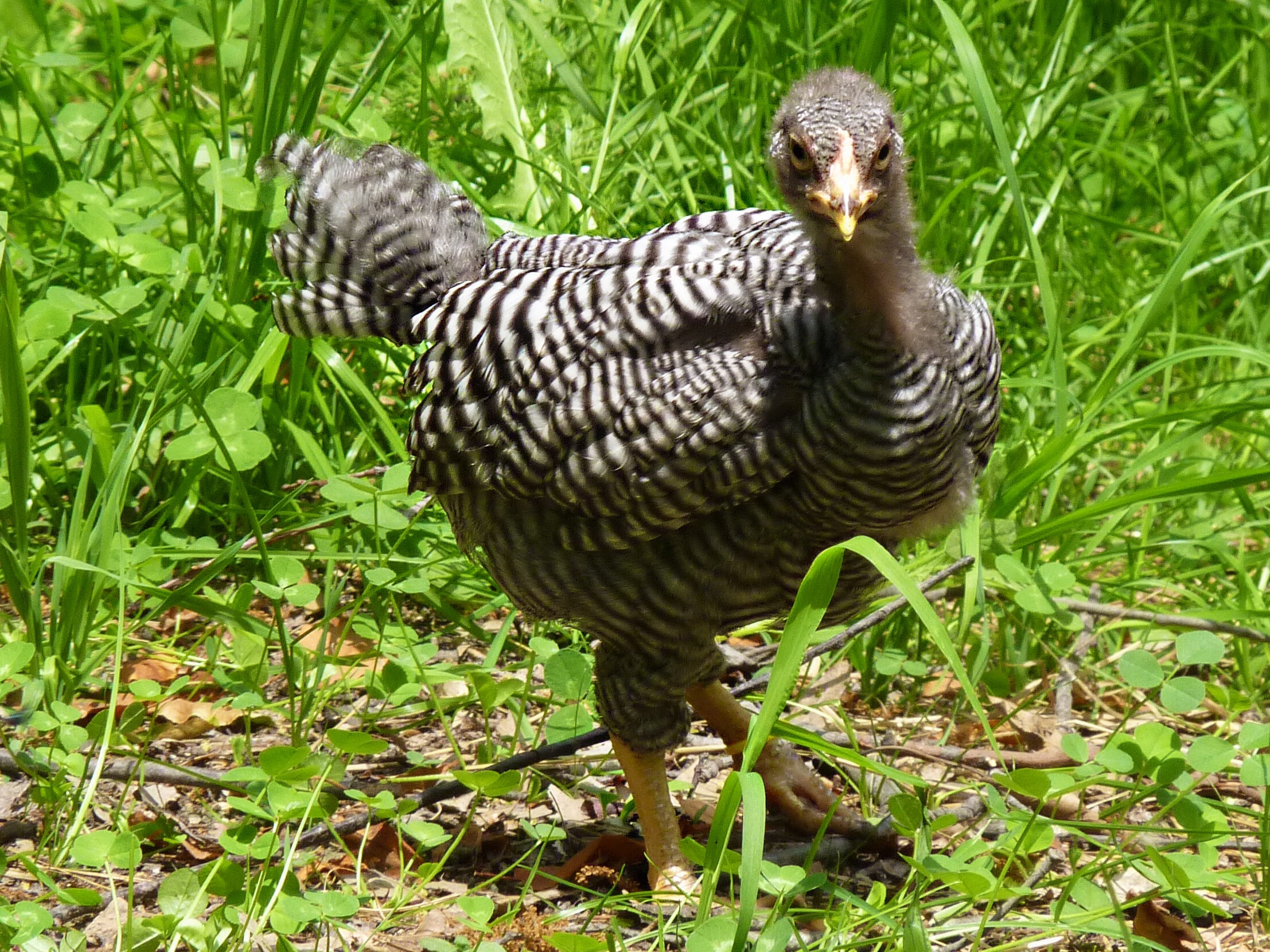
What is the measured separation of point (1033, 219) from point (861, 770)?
187cm

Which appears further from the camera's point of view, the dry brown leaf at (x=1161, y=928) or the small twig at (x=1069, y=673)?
the small twig at (x=1069, y=673)

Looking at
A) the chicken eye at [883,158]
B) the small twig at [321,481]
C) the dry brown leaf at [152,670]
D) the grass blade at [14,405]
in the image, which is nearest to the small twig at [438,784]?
the dry brown leaf at [152,670]

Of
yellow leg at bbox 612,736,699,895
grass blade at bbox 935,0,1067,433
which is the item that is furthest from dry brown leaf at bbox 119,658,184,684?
grass blade at bbox 935,0,1067,433

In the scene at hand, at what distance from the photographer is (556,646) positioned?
Answer: 3180 mm

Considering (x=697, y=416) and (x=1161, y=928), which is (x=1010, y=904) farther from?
(x=697, y=416)

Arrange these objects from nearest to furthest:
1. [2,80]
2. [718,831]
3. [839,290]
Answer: [718,831] < [839,290] < [2,80]

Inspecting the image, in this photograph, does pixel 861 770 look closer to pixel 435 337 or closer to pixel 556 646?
pixel 556 646

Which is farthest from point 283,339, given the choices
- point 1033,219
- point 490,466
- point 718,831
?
point 1033,219

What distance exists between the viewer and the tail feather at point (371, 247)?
2.95 metres

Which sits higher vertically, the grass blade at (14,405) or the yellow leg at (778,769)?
the grass blade at (14,405)

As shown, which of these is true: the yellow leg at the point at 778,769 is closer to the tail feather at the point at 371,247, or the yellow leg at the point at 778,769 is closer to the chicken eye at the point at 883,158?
the tail feather at the point at 371,247

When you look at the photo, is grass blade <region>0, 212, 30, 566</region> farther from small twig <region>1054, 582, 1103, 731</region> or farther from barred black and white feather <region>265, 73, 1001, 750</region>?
small twig <region>1054, 582, 1103, 731</region>

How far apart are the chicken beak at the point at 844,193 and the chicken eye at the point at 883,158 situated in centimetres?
7

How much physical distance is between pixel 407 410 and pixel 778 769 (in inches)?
57.8
